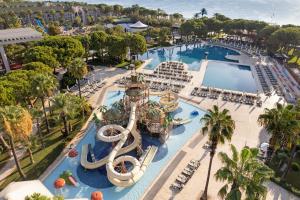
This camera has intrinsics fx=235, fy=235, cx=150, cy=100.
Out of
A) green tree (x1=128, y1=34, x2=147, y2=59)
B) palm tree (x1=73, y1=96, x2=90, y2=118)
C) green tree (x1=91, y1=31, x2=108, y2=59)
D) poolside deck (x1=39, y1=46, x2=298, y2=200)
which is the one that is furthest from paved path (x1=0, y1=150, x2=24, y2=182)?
green tree (x1=128, y1=34, x2=147, y2=59)

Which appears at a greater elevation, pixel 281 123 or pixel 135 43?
pixel 281 123

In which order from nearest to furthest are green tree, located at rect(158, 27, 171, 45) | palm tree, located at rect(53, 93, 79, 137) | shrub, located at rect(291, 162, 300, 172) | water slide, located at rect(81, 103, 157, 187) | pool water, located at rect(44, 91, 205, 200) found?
pool water, located at rect(44, 91, 205, 200), water slide, located at rect(81, 103, 157, 187), shrub, located at rect(291, 162, 300, 172), palm tree, located at rect(53, 93, 79, 137), green tree, located at rect(158, 27, 171, 45)

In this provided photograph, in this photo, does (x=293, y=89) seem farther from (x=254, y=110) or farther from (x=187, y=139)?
(x=187, y=139)

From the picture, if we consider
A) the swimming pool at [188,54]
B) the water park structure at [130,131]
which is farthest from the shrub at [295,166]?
the swimming pool at [188,54]

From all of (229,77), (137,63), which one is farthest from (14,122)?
(229,77)

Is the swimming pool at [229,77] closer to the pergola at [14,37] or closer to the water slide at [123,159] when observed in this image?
the water slide at [123,159]

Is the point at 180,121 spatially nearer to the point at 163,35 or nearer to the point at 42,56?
the point at 42,56

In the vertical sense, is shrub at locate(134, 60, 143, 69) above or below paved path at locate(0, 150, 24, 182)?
above

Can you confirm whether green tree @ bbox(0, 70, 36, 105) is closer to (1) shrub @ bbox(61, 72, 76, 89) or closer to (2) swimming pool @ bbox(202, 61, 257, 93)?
(1) shrub @ bbox(61, 72, 76, 89)
